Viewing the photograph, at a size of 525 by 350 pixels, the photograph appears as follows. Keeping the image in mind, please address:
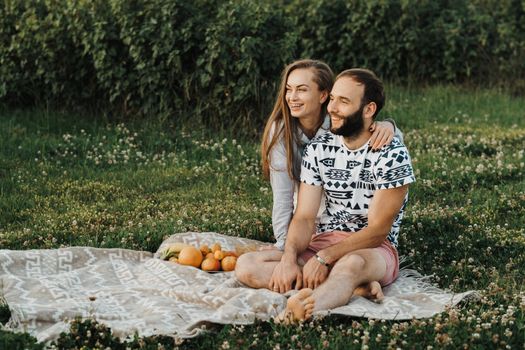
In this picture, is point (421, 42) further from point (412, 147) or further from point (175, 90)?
point (175, 90)

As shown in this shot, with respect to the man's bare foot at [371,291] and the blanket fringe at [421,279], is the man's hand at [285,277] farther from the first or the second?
the blanket fringe at [421,279]

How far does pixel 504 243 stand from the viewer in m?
7.19

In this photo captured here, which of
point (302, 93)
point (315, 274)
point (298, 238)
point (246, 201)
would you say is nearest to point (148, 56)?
point (246, 201)

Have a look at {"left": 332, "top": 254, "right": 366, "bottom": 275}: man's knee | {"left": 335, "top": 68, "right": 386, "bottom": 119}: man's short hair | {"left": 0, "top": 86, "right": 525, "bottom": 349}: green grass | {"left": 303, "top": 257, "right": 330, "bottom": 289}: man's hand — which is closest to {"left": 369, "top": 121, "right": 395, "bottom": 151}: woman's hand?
{"left": 335, "top": 68, "right": 386, "bottom": 119}: man's short hair

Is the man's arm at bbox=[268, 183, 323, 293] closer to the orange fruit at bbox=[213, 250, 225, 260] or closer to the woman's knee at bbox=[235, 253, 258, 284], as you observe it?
the woman's knee at bbox=[235, 253, 258, 284]

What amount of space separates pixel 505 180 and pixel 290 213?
3.18 metres

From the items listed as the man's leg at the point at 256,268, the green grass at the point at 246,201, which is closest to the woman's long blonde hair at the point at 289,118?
the man's leg at the point at 256,268

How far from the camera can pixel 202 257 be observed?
689cm

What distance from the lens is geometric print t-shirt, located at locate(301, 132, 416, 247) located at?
6223mm

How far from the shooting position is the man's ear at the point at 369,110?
6.28 metres

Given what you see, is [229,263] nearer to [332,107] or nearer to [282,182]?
[282,182]

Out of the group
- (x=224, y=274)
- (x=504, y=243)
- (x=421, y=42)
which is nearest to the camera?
(x=224, y=274)

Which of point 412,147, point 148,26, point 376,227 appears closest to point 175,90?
point 148,26

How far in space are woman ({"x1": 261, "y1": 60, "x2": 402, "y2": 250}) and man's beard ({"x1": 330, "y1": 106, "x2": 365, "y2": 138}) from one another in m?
0.40
